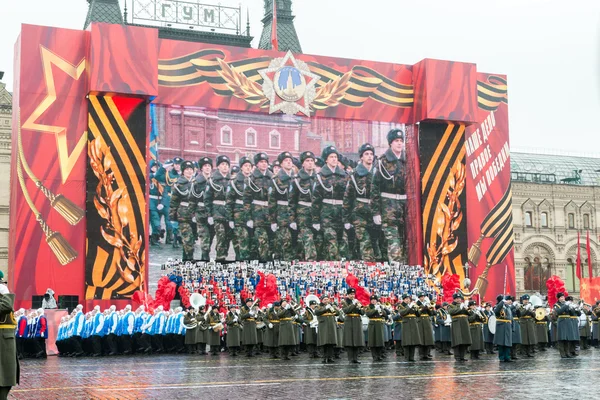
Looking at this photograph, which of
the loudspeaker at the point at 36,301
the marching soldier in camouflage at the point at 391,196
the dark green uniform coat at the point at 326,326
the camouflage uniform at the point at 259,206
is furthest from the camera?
the marching soldier in camouflage at the point at 391,196

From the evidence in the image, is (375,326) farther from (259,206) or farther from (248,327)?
(259,206)

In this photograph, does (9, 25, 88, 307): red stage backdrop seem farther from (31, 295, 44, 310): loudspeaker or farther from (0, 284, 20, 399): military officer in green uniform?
(0, 284, 20, 399): military officer in green uniform

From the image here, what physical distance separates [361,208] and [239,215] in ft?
16.3

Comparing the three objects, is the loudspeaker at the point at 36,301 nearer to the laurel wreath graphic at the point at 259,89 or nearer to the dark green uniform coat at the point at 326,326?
the laurel wreath graphic at the point at 259,89

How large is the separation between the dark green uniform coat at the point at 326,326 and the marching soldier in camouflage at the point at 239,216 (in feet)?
38.1

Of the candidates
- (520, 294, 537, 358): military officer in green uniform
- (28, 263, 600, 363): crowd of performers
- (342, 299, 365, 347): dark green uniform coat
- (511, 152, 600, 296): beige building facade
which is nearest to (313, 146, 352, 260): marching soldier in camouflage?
(28, 263, 600, 363): crowd of performers

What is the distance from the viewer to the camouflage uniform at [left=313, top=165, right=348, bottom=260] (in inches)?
1293

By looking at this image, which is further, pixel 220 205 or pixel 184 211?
pixel 220 205

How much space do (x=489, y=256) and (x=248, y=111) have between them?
1162 cm

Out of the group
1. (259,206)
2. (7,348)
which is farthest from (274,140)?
(7,348)

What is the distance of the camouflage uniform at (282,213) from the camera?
32156 millimetres

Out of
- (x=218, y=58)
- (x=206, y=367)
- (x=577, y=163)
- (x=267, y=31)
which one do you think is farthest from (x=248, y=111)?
(x=577, y=163)

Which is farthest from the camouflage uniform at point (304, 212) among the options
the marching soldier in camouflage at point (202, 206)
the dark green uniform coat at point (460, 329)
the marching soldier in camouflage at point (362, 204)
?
the dark green uniform coat at point (460, 329)

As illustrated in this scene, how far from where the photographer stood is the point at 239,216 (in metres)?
31.8
